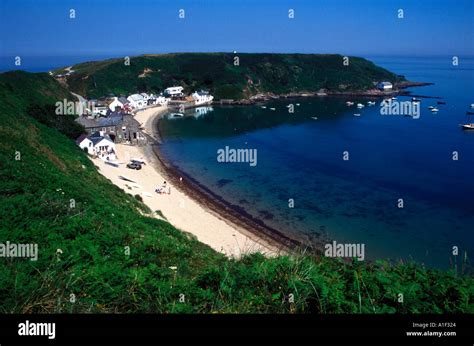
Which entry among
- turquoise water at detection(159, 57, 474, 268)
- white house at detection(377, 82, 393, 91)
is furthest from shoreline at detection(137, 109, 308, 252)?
white house at detection(377, 82, 393, 91)

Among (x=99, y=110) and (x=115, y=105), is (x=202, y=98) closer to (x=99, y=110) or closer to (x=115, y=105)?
(x=115, y=105)

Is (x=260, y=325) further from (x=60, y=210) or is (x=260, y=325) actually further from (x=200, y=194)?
(x=200, y=194)

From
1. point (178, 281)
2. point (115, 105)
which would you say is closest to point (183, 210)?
point (178, 281)

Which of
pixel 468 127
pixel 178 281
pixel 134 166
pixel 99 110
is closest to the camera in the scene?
pixel 178 281

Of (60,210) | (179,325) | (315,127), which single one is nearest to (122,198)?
(60,210)

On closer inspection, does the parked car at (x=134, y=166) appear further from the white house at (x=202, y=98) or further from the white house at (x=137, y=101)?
the white house at (x=202, y=98)

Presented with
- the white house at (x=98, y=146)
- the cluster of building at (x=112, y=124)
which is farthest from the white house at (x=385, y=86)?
the white house at (x=98, y=146)

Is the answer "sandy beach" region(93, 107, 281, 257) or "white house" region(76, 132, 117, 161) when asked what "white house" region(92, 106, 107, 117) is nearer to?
"white house" region(76, 132, 117, 161)
